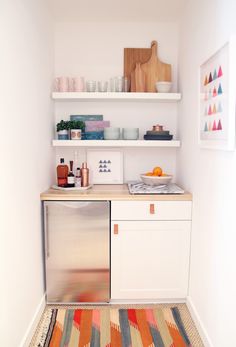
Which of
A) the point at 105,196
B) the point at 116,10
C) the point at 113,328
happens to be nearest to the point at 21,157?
the point at 105,196

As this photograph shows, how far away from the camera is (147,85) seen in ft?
8.68

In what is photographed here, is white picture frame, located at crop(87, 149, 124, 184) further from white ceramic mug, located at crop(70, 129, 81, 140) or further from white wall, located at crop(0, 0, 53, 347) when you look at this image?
white wall, located at crop(0, 0, 53, 347)

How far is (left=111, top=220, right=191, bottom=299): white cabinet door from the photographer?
2201 mm

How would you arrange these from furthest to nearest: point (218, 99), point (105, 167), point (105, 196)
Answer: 1. point (105, 167)
2. point (105, 196)
3. point (218, 99)

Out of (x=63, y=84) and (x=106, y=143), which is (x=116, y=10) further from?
(x=106, y=143)

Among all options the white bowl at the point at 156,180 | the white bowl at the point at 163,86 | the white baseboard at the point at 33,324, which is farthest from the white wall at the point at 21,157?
the white bowl at the point at 163,86

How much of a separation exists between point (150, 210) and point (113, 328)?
88 cm

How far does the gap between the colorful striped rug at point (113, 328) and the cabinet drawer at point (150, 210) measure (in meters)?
0.73

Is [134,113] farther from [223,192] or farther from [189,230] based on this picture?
[223,192]

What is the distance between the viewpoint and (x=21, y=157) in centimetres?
172

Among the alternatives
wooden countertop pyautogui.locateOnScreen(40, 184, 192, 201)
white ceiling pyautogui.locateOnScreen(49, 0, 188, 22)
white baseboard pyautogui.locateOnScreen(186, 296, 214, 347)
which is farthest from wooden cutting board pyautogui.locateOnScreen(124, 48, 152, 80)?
white baseboard pyautogui.locateOnScreen(186, 296, 214, 347)

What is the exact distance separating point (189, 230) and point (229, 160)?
2.91 ft

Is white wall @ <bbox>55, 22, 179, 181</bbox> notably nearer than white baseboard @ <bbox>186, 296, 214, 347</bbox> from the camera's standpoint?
No

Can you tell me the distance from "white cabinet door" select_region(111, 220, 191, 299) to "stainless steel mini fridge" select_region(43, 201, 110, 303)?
9 centimetres
